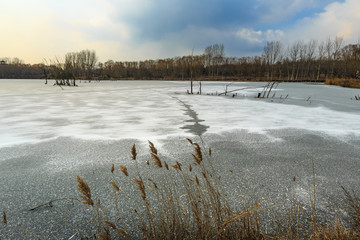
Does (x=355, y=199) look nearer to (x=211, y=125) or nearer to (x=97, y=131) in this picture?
(x=211, y=125)

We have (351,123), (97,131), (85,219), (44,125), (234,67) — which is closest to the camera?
(85,219)

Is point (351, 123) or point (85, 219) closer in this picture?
point (85, 219)

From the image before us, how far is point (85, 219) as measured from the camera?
176 cm

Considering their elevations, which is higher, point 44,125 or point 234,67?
point 234,67

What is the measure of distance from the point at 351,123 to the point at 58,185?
645cm

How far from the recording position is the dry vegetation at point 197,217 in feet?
4.30

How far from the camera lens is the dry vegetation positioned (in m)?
1.31

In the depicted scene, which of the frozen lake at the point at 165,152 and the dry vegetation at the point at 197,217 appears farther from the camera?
the frozen lake at the point at 165,152

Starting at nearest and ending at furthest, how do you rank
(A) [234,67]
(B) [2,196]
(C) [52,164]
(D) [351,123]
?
1. (B) [2,196]
2. (C) [52,164]
3. (D) [351,123]
4. (A) [234,67]

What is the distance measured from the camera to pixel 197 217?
4.64 ft

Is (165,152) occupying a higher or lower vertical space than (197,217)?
lower

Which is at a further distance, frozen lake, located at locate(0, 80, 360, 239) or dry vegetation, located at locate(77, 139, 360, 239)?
frozen lake, located at locate(0, 80, 360, 239)

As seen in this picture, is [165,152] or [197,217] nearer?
[197,217]

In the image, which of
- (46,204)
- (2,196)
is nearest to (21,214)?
(46,204)
